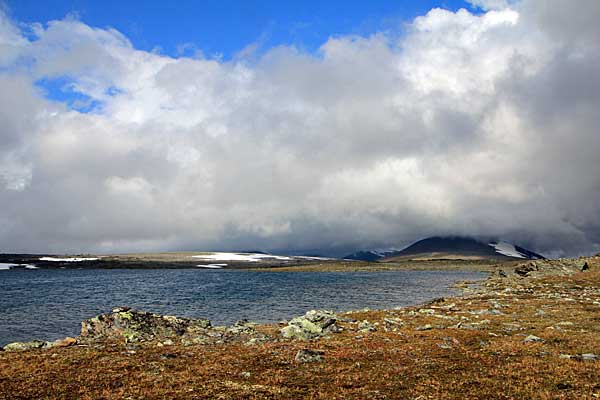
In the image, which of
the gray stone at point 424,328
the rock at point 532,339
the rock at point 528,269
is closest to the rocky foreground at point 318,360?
the rock at point 532,339

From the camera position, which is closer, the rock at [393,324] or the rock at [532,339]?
the rock at [532,339]

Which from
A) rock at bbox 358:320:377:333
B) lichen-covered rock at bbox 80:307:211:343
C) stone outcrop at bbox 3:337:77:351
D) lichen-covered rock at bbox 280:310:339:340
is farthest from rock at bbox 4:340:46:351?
rock at bbox 358:320:377:333

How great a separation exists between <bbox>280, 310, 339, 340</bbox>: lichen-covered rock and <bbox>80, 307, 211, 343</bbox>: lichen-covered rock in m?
8.37

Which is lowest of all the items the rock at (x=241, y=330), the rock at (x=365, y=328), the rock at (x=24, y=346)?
the rock at (x=241, y=330)

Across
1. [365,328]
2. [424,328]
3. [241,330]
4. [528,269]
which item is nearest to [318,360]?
[365,328]

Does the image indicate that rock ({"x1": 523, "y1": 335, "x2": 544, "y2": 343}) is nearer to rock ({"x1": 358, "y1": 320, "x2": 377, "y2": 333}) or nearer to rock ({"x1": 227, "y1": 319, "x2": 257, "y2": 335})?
rock ({"x1": 358, "y1": 320, "x2": 377, "y2": 333})

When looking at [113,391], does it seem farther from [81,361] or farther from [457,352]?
[457,352]

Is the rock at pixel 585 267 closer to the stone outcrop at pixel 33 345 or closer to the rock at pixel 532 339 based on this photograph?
the rock at pixel 532 339

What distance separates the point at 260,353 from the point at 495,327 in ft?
65.7

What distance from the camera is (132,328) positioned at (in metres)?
33.7

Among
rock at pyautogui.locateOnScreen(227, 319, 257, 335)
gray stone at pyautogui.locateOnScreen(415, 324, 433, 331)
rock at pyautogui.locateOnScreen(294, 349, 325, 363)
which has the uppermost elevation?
rock at pyautogui.locateOnScreen(294, 349, 325, 363)

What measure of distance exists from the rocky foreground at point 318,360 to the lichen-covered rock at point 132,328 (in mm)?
90

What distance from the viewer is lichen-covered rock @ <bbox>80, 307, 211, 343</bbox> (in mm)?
33062

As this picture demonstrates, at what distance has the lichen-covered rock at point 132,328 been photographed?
108ft
